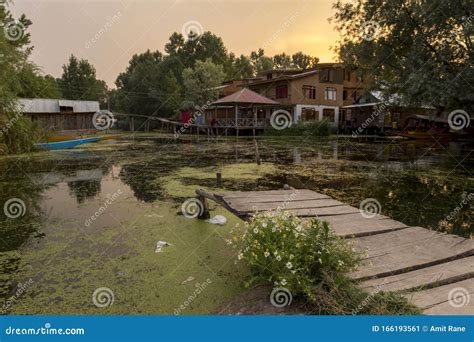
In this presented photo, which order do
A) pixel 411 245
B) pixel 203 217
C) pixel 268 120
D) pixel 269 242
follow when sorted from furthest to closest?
1. pixel 268 120
2. pixel 203 217
3. pixel 411 245
4. pixel 269 242

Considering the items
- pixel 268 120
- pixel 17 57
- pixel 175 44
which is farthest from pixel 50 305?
pixel 175 44

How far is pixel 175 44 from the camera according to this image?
225 ft

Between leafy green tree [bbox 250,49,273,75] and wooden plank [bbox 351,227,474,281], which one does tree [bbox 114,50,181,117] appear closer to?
leafy green tree [bbox 250,49,273,75]

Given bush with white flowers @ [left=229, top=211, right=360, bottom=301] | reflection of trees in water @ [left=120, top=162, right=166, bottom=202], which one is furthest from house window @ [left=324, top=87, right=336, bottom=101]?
bush with white flowers @ [left=229, top=211, right=360, bottom=301]

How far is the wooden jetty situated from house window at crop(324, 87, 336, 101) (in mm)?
37000

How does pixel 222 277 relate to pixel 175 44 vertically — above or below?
below

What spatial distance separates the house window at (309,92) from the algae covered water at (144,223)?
25.6m

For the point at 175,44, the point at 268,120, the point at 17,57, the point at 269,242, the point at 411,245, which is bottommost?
the point at 411,245

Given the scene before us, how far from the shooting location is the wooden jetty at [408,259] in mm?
2869

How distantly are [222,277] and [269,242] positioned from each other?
1.45 metres

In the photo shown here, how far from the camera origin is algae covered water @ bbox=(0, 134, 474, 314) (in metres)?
3.96

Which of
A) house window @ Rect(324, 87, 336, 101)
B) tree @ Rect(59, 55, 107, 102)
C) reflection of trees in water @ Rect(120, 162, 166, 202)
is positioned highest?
tree @ Rect(59, 55, 107, 102)

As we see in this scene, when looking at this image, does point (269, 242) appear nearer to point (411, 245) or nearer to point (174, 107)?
point (411, 245)

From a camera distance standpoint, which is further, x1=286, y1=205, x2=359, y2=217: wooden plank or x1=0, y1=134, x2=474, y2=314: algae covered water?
x1=286, y1=205, x2=359, y2=217: wooden plank
